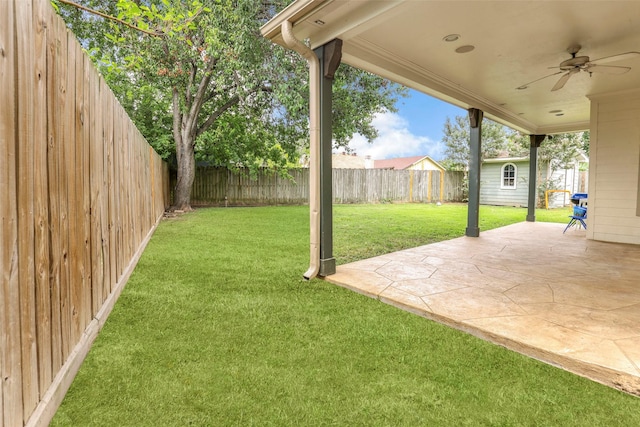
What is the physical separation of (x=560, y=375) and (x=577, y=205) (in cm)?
640

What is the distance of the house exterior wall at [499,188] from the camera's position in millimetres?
13375

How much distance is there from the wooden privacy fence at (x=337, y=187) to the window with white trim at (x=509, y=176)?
1.92 metres

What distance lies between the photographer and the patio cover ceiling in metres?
2.86

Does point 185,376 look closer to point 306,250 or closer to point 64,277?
point 64,277

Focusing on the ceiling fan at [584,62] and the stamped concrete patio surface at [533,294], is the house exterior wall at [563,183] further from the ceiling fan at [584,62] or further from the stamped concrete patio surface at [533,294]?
the ceiling fan at [584,62]

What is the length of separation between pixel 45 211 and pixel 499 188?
15.7 meters

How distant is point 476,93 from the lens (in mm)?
5465

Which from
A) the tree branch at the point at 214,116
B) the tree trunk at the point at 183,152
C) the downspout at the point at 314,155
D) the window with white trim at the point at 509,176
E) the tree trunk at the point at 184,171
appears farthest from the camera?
the window with white trim at the point at 509,176

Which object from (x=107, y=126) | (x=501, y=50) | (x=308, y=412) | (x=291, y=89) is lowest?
(x=308, y=412)

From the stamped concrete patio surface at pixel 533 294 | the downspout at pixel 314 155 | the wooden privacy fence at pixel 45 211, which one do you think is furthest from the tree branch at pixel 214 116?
the wooden privacy fence at pixel 45 211

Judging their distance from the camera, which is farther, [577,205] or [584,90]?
[577,205]

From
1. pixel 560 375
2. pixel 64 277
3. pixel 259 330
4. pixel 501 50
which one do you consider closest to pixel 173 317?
pixel 259 330

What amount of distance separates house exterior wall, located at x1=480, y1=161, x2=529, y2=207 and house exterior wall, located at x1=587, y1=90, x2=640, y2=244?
8.33m

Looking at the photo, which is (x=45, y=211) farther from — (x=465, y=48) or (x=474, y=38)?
(x=465, y=48)
